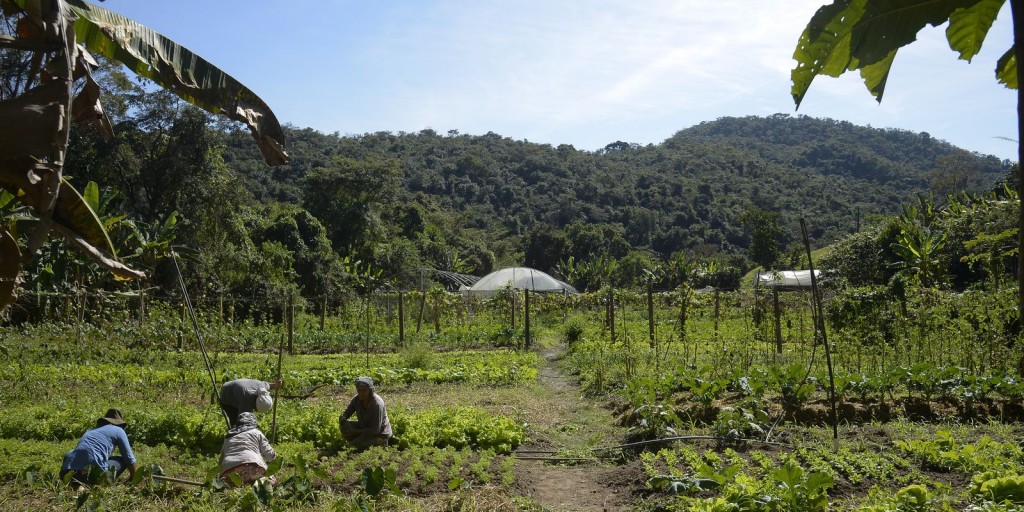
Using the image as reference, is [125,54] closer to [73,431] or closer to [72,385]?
[73,431]

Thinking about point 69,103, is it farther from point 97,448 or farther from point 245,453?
point 97,448

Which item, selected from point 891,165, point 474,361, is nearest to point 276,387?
point 474,361

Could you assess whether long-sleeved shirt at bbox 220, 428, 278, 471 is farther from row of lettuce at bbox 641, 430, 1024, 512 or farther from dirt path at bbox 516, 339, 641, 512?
row of lettuce at bbox 641, 430, 1024, 512

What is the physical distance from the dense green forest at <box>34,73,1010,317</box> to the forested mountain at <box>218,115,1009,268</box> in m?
0.27

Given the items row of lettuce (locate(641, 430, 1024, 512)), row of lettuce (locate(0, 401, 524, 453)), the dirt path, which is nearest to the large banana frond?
the dirt path

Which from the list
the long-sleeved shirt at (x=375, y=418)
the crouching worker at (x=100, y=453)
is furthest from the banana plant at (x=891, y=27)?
the long-sleeved shirt at (x=375, y=418)

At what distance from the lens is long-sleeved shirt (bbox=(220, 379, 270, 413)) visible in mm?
8117

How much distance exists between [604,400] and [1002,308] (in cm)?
641

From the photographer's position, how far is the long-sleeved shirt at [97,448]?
6645 millimetres

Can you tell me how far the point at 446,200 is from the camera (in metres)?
80.6

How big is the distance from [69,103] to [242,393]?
4895mm

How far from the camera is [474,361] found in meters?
17.0

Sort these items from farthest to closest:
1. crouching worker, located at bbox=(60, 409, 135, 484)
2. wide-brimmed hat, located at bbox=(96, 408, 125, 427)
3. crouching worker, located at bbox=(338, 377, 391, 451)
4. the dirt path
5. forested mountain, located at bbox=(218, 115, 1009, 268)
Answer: forested mountain, located at bbox=(218, 115, 1009, 268), crouching worker, located at bbox=(338, 377, 391, 451), wide-brimmed hat, located at bbox=(96, 408, 125, 427), the dirt path, crouching worker, located at bbox=(60, 409, 135, 484)

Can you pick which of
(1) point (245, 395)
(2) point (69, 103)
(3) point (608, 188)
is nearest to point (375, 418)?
(1) point (245, 395)
